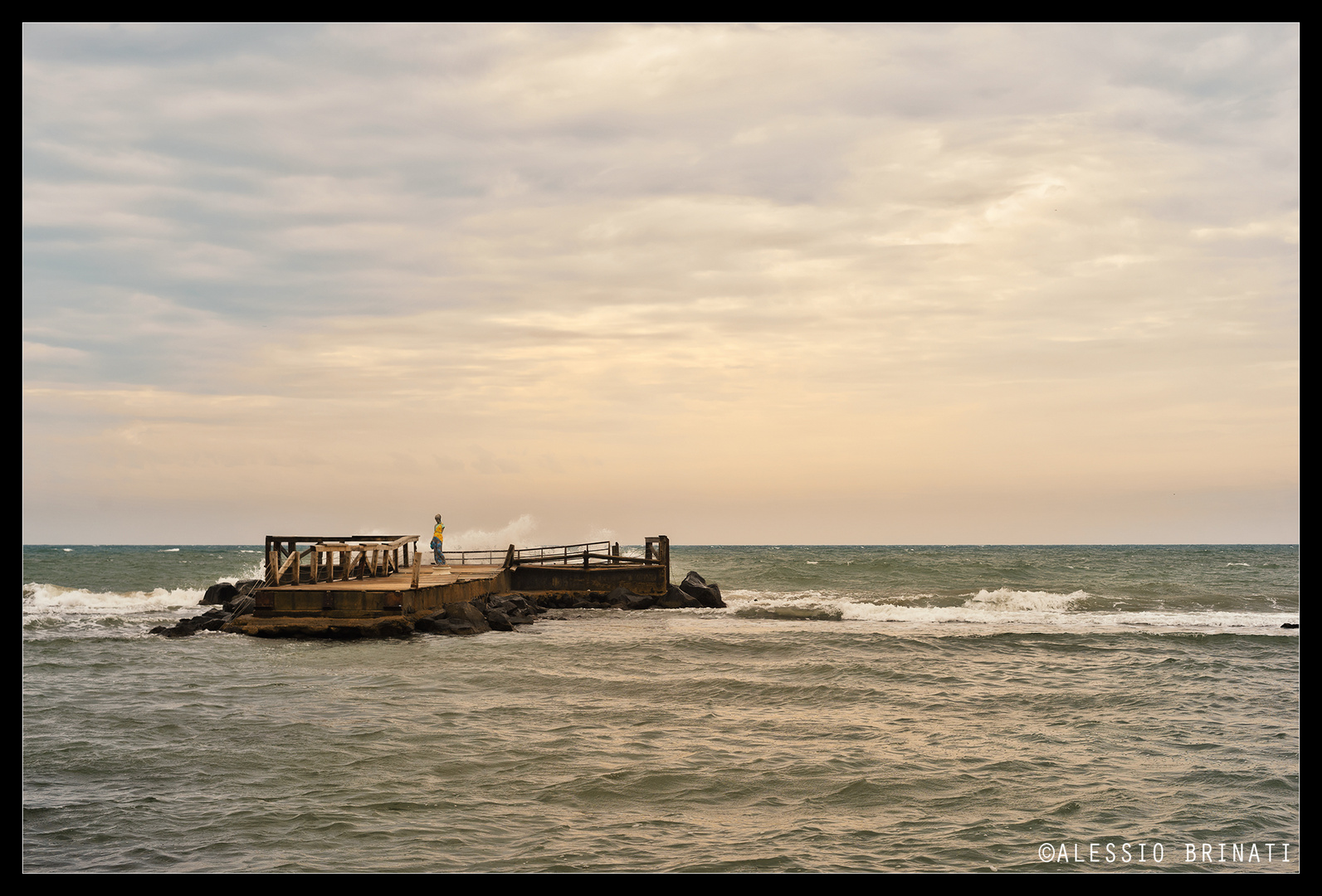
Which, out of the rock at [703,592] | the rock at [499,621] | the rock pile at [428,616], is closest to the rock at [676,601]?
the rock pile at [428,616]

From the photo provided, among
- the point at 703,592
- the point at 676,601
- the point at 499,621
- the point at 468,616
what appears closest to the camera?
the point at 468,616

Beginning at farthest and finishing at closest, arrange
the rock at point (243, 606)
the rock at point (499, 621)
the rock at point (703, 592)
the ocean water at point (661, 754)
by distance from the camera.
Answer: the rock at point (703, 592) < the rock at point (499, 621) < the rock at point (243, 606) < the ocean water at point (661, 754)

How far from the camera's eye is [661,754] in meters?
12.7

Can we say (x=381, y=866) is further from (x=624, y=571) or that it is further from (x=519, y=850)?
(x=624, y=571)

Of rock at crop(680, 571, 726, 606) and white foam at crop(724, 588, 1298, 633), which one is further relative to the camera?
rock at crop(680, 571, 726, 606)

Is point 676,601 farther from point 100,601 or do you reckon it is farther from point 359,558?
point 100,601

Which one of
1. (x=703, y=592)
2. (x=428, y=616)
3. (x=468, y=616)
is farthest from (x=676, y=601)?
(x=428, y=616)

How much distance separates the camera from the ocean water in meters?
9.09

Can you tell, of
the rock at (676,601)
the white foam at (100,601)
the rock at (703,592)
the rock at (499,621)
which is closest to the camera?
the rock at (499,621)

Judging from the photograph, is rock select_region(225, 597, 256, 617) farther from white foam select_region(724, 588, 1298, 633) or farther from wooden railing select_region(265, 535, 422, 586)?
white foam select_region(724, 588, 1298, 633)

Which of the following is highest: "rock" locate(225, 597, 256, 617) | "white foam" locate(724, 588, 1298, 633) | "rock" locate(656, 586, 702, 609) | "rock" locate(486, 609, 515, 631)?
"rock" locate(225, 597, 256, 617)

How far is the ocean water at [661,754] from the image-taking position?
29.8 feet

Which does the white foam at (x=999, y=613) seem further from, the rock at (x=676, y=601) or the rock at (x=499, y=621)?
the rock at (x=499, y=621)

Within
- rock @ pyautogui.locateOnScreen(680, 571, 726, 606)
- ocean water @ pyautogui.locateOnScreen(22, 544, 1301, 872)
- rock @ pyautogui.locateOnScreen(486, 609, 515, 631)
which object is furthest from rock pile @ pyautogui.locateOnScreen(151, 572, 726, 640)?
ocean water @ pyautogui.locateOnScreen(22, 544, 1301, 872)
